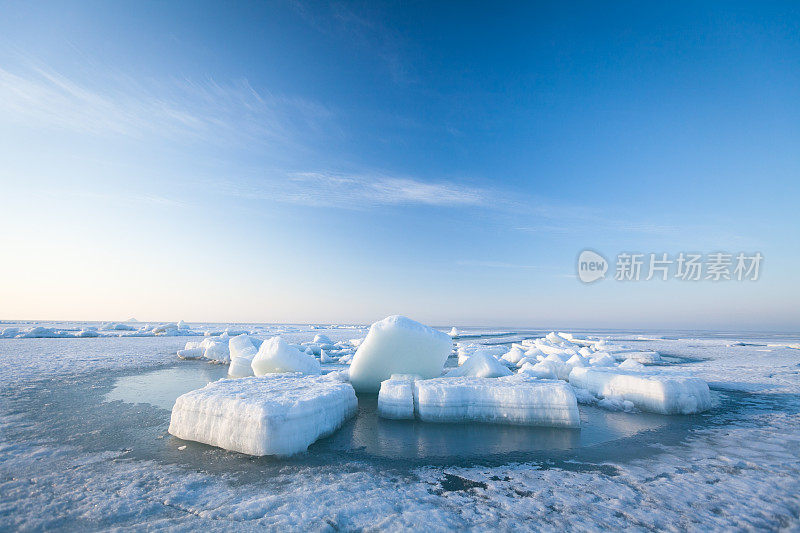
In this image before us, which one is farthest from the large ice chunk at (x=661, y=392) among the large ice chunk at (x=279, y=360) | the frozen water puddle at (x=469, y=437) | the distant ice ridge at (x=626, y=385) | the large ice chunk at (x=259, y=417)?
the large ice chunk at (x=279, y=360)

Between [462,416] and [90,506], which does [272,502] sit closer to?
[90,506]

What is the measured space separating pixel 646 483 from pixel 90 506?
15.9 feet

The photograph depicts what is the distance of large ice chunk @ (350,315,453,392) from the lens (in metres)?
6.93

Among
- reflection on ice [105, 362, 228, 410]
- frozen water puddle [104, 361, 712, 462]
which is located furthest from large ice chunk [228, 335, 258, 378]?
frozen water puddle [104, 361, 712, 462]

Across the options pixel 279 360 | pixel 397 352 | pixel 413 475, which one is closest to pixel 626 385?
pixel 397 352

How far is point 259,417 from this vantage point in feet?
13.5

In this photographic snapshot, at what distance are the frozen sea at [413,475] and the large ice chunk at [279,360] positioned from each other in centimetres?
209

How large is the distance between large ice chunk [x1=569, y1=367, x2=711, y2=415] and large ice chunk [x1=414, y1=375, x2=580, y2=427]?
2.01 m

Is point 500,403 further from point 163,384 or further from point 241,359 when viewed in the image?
point 163,384

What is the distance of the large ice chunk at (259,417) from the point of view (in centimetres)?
411

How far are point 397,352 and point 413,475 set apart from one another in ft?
11.6

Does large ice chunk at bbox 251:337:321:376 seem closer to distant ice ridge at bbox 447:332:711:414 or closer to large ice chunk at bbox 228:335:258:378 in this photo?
large ice chunk at bbox 228:335:258:378

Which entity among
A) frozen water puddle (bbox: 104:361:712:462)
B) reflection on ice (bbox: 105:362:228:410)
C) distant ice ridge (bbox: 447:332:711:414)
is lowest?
reflection on ice (bbox: 105:362:228:410)

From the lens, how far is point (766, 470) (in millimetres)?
3818
